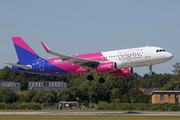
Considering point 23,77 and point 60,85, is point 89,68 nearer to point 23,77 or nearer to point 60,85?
point 60,85

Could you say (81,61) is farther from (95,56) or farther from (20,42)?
(20,42)

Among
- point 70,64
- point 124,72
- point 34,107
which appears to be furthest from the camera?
point 34,107

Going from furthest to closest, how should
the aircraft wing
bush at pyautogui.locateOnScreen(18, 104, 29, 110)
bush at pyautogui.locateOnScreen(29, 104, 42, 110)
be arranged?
1. bush at pyautogui.locateOnScreen(18, 104, 29, 110)
2. bush at pyautogui.locateOnScreen(29, 104, 42, 110)
3. the aircraft wing

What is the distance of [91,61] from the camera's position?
53.2 m

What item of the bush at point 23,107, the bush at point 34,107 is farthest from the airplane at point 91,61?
the bush at point 23,107

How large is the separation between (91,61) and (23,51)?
16.4 m

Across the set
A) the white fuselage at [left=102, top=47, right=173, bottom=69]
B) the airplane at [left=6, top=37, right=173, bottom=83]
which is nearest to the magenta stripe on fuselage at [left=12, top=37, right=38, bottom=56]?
the airplane at [left=6, top=37, right=173, bottom=83]

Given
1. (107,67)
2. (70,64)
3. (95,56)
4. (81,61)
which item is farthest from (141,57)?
(70,64)

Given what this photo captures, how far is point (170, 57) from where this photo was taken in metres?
50.3

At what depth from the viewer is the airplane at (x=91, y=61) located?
5084 centimetres

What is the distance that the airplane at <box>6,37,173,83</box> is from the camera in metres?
50.8

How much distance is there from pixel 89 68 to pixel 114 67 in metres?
5.59

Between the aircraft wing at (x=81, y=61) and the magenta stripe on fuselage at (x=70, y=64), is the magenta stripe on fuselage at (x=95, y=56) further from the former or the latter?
the aircraft wing at (x=81, y=61)

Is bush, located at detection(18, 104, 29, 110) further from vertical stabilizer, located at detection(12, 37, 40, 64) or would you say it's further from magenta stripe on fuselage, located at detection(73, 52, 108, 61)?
magenta stripe on fuselage, located at detection(73, 52, 108, 61)
